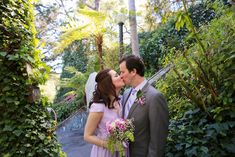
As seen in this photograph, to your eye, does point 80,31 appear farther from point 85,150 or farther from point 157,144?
point 157,144

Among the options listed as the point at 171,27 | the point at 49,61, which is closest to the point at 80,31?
the point at 171,27

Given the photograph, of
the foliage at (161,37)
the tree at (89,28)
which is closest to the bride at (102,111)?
the tree at (89,28)

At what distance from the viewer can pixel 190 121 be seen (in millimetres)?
2207

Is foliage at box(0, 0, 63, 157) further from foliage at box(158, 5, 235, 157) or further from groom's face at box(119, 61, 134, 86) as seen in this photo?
foliage at box(158, 5, 235, 157)

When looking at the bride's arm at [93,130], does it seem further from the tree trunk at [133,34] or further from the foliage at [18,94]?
the tree trunk at [133,34]

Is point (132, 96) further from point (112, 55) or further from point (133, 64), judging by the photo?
point (112, 55)

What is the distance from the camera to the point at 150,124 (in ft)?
6.47

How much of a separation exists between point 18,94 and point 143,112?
119cm

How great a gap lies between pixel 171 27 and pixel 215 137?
6592 millimetres

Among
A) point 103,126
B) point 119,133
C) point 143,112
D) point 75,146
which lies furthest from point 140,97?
point 75,146

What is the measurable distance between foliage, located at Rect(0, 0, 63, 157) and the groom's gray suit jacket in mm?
912

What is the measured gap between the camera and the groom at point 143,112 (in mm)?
1930

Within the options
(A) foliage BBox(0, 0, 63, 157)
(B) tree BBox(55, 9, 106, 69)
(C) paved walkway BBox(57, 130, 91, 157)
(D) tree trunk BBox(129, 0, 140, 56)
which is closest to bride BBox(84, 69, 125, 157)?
(A) foliage BBox(0, 0, 63, 157)

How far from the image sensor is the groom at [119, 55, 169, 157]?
193cm
